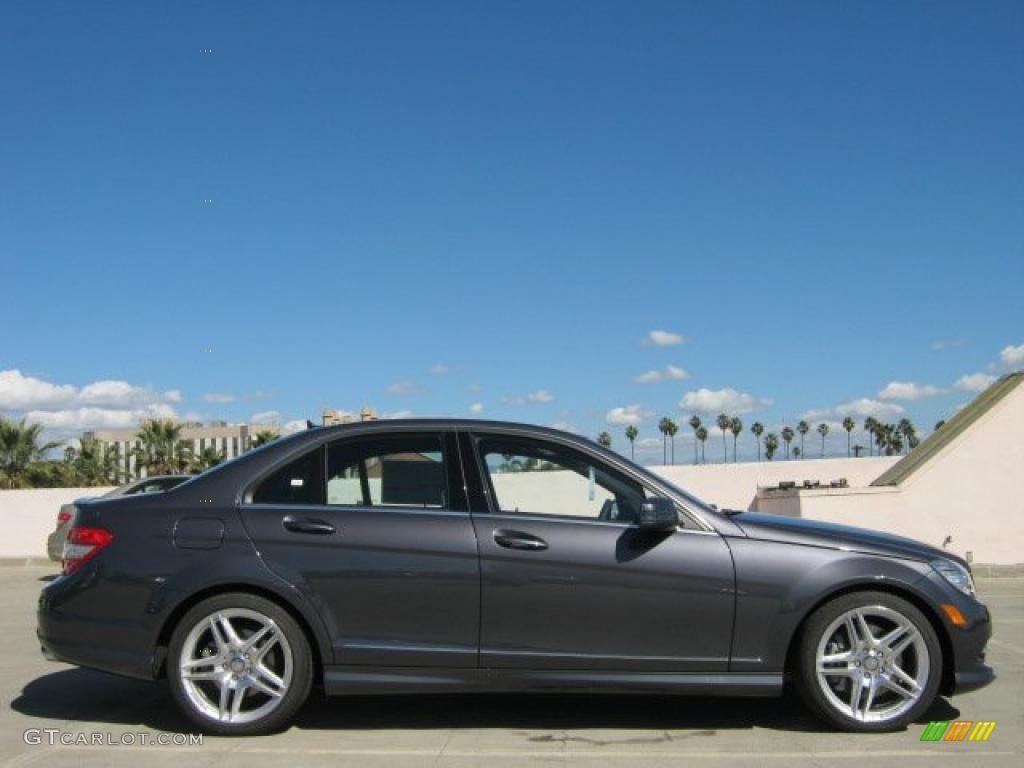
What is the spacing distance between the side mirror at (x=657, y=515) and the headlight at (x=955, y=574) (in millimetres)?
1430

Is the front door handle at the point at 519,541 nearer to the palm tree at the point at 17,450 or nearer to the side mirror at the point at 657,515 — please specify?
the side mirror at the point at 657,515

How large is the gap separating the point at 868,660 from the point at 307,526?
116 inches

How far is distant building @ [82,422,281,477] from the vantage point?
144 feet

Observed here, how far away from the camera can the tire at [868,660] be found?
5328 millimetres

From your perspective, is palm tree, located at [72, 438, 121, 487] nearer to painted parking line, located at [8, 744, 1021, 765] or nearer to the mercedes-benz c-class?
the mercedes-benz c-class

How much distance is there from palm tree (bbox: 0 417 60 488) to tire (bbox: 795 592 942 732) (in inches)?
1533

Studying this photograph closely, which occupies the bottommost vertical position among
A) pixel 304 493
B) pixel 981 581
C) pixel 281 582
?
pixel 981 581

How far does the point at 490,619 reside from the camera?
17.4 ft

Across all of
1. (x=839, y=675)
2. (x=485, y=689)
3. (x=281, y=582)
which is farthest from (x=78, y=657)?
(x=839, y=675)

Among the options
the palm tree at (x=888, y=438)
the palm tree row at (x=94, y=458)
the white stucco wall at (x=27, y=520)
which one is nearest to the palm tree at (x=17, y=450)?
the palm tree row at (x=94, y=458)

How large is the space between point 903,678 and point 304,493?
3252 millimetres

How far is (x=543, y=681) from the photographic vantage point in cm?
529

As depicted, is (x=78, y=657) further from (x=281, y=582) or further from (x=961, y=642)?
(x=961, y=642)

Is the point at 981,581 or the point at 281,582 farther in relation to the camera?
the point at 981,581
